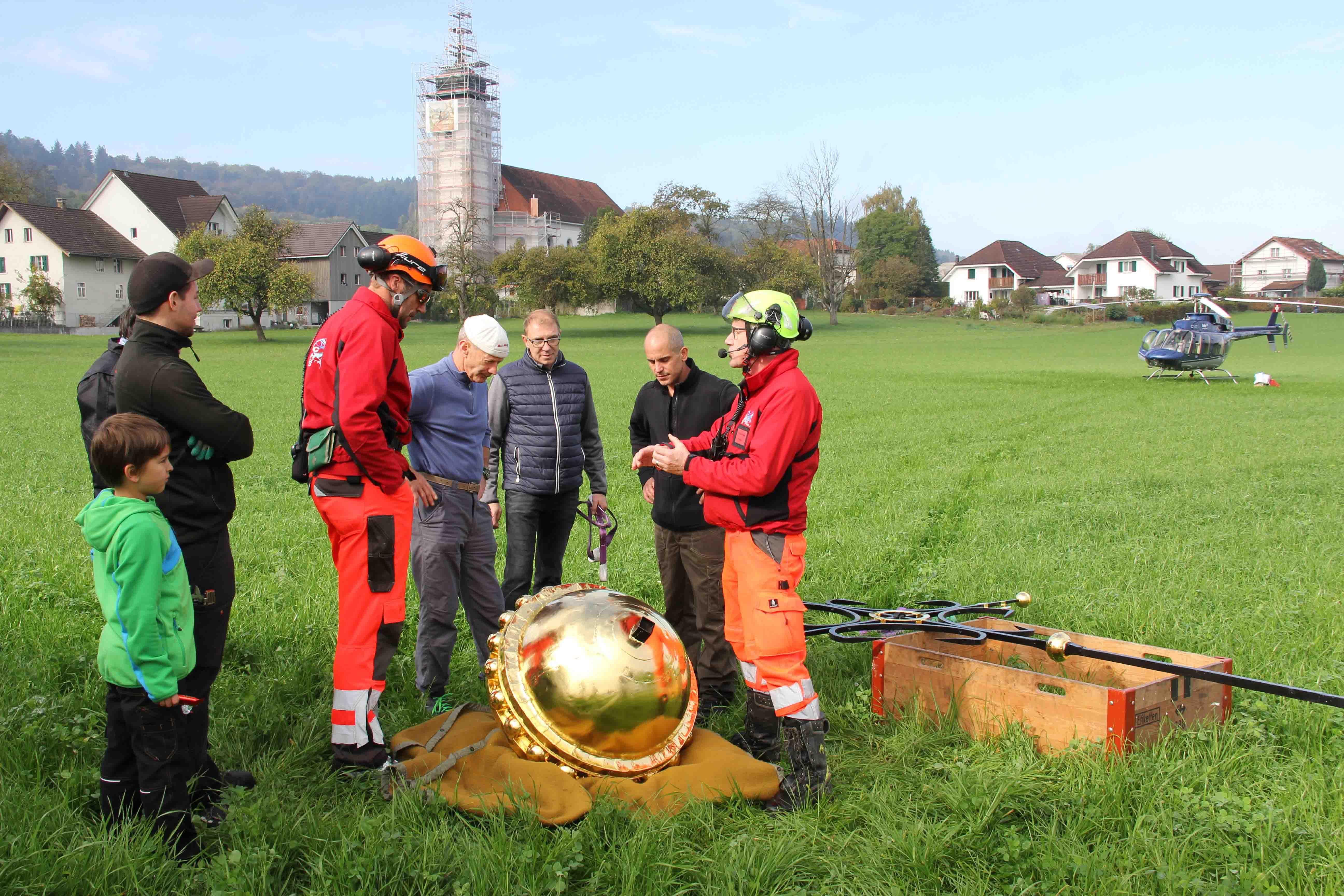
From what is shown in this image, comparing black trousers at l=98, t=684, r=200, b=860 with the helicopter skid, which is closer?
black trousers at l=98, t=684, r=200, b=860

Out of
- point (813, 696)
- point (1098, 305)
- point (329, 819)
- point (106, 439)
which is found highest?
point (1098, 305)

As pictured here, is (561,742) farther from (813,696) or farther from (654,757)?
(813,696)

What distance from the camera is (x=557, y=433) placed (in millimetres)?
6742

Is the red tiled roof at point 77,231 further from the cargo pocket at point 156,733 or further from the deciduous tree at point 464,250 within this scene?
the cargo pocket at point 156,733

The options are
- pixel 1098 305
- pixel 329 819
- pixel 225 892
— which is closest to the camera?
pixel 225 892

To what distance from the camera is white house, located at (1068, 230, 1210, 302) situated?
378ft

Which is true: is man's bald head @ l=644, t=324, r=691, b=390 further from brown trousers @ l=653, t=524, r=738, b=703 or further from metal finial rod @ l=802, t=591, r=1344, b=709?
metal finial rod @ l=802, t=591, r=1344, b=709

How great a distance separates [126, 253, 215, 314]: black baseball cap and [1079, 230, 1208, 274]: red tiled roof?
421ft

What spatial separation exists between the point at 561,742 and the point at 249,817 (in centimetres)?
135

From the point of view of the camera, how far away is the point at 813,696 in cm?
450

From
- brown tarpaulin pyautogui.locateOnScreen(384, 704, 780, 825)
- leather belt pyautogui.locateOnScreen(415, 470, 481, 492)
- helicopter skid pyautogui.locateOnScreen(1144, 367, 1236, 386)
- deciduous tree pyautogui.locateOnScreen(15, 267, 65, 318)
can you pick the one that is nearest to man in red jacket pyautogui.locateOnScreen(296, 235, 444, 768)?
brown tarpaulin pyautogui.locateOnScreen(384, 704, 780, 825)

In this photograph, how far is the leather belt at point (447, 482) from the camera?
19.2ft

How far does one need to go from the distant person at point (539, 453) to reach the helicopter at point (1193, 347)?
35.9 m

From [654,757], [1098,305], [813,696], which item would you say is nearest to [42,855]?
[654,757]
